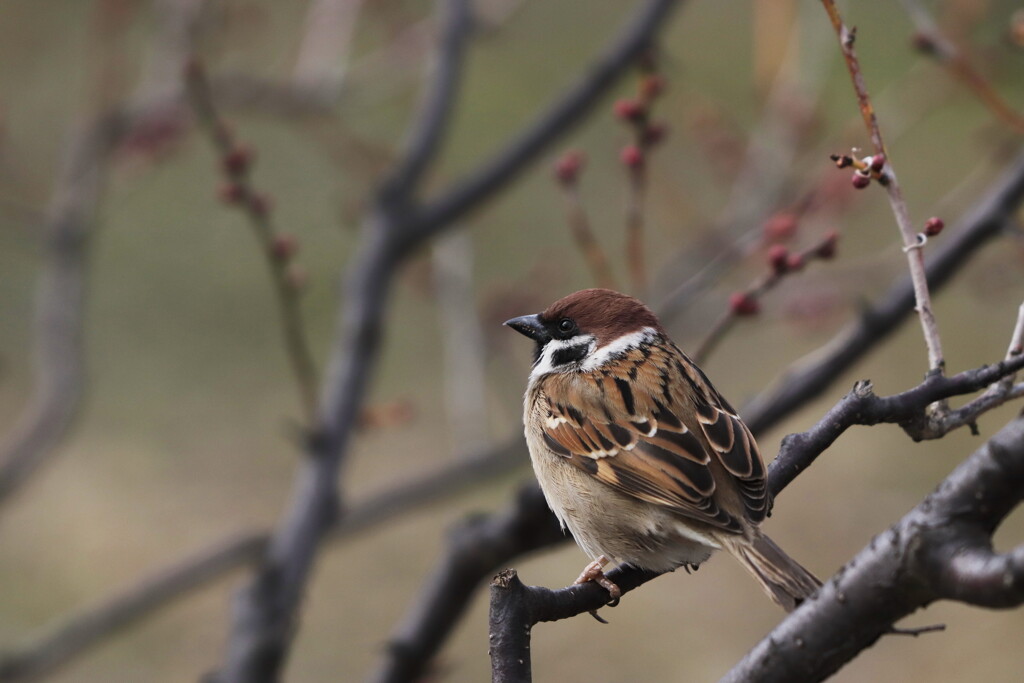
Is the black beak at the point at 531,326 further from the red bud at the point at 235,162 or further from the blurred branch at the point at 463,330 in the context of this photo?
the blurred branch at the point at 463,330

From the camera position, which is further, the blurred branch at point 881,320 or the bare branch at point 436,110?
the bare branch at point 436,110

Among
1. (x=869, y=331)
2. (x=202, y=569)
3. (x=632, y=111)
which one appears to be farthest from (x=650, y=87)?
(x=202, y=569)

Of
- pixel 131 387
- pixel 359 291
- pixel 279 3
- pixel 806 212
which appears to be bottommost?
A: pixel 806 212

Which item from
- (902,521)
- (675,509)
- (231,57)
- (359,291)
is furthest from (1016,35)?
(231,57)

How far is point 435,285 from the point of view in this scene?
4.75 meters

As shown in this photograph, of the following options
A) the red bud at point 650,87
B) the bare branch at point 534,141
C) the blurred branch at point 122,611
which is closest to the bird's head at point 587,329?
the red bud at point 650,87

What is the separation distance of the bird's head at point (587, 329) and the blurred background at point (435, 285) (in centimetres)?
47

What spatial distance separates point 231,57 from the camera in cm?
881

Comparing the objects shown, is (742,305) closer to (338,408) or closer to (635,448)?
(635,448)

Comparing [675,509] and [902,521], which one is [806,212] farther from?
[902,521]

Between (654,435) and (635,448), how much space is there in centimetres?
5

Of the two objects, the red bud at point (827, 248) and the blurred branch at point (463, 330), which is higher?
the blurred branch at point (463, 330)

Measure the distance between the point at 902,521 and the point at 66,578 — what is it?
6.60m

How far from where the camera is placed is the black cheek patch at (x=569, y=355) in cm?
298
